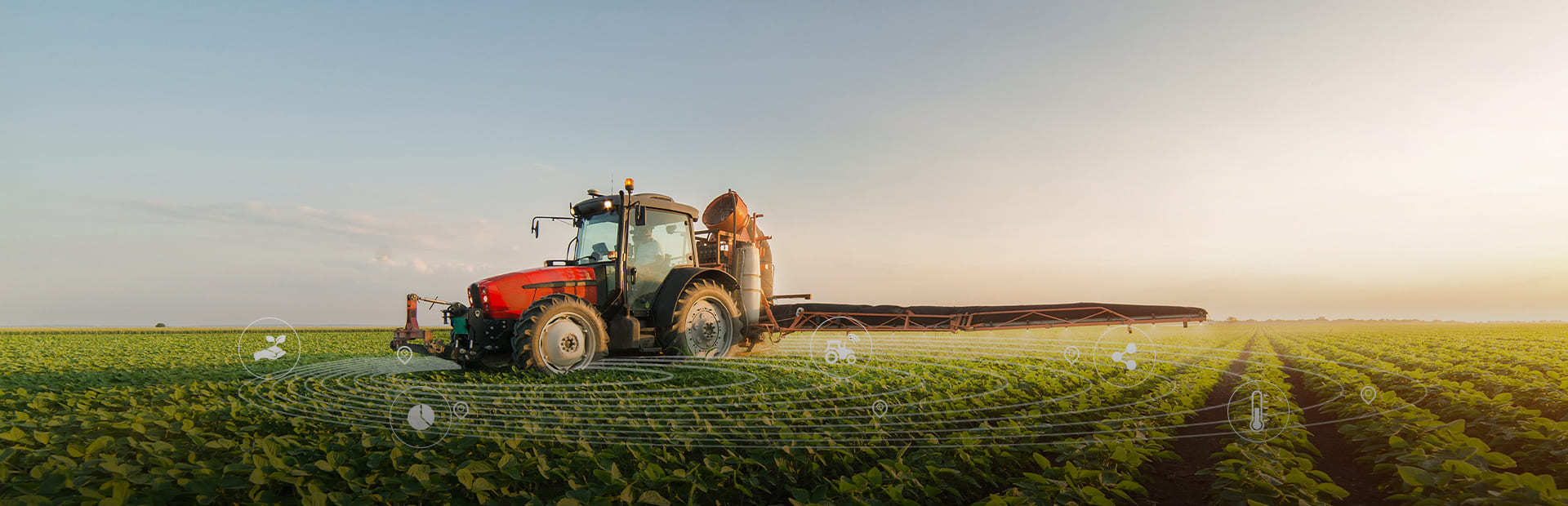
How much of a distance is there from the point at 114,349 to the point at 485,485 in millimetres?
22779

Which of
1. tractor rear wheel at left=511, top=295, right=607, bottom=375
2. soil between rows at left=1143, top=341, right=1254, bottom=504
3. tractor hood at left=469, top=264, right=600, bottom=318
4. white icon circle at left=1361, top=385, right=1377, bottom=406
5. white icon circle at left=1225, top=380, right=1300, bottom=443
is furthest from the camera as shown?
tractor hood at left=469, top=264, right=600, bottom=318

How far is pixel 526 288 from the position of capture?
9.01 metres

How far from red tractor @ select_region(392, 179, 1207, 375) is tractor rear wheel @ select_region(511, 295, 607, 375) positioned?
0.05 ft

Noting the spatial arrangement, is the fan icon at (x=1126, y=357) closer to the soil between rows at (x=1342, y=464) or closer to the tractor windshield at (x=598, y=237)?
the soil between rows at (x=1342, y=464)

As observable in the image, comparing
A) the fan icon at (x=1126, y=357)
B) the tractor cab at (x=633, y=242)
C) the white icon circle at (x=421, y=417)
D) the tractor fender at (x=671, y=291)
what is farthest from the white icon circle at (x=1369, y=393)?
the white icon circle at (x=421, y=417)

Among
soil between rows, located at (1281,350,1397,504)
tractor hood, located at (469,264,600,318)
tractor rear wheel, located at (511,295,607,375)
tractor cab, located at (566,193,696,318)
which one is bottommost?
soil between rows, located at (1281,350,1397,504)

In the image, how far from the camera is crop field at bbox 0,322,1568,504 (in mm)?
4180

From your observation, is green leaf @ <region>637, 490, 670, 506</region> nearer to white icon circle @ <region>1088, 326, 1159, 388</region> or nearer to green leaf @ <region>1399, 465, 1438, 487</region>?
green leaf @ <region>1399, 465, 1438, 487</region>

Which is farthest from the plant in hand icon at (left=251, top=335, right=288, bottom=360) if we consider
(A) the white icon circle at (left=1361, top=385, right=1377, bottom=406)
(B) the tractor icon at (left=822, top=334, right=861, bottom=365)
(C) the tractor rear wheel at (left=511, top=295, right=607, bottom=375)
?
(A) the white icon circle at (left=1361, top=385, right=1377, bottom=406)

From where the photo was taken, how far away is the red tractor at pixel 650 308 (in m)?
8.62

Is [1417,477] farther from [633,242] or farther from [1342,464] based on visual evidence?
[633,242]

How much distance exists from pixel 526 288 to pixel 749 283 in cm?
380

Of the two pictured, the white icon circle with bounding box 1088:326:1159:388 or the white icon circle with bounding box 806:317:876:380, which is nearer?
the white icon circle with bounding box 1088:326:1159:388

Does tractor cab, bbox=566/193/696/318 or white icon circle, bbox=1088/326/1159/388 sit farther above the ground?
tractor cab, bbox=566/193/696/318
